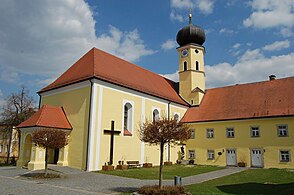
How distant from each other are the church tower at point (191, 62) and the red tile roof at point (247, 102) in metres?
1.73

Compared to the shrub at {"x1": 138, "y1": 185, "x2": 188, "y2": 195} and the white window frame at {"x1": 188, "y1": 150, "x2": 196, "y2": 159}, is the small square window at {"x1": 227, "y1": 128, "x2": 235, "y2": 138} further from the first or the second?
the shrub at {"x1": 138, "y1": 185, "x2": 188, "y2": 195}

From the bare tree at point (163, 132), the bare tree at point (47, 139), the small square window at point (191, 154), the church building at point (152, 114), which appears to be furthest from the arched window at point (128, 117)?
the bare tree at point (163, 132)

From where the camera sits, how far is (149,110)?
88.9ft

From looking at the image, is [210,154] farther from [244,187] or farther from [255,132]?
[244,187]

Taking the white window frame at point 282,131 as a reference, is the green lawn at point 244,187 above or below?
below

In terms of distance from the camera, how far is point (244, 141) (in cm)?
2675

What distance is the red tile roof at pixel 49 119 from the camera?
20.3 m

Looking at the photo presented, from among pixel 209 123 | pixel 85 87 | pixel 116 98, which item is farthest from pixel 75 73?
pixel 209 123

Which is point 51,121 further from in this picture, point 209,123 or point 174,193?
point 209,123

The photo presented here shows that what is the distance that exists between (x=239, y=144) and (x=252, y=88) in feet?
23.0

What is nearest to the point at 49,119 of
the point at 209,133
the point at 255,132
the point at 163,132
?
the point at 163,132

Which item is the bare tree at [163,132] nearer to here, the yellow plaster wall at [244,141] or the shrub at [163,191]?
the shrub at [163,191]

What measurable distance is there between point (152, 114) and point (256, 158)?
418 inches

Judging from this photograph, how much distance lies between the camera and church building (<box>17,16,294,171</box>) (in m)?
21.1
